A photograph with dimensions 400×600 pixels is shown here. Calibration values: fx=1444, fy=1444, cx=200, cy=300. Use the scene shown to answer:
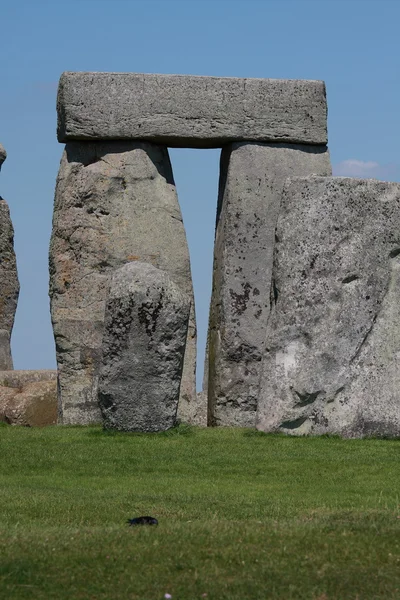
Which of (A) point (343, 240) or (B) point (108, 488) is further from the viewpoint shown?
(A) point (343, 240)

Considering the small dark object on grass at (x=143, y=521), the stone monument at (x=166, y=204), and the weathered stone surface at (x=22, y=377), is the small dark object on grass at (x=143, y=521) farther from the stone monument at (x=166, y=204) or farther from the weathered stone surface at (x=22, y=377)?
the weathered stone surface at (x=22, y=377)

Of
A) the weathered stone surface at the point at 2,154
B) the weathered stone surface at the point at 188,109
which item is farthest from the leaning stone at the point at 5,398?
the weathered stone surface at the point at 2,154

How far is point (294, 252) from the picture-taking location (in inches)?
691

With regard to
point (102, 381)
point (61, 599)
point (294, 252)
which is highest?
point (294, 252)

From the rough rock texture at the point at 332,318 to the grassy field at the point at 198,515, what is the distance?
500 millimetres

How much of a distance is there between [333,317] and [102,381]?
293cm

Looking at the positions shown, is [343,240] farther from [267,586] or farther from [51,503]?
[267,586]

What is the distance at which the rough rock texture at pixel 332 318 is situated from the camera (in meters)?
17.5

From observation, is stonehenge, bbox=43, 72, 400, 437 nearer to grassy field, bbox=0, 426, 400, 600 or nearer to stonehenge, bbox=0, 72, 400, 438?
stonehenge, bbox=0, 72, 400, 438

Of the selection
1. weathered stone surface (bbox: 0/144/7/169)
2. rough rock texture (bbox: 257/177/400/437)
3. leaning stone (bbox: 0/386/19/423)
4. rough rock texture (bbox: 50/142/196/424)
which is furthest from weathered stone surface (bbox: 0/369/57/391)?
rough rock texture (bbox: 257/177/400/437)

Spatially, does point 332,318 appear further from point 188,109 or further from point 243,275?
point 188,109

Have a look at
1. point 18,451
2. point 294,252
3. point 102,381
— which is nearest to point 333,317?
point 294,252

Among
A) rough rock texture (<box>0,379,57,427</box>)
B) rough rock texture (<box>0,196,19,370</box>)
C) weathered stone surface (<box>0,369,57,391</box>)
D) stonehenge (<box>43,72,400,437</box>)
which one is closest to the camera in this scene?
stonehenge (<box>43,72,400,437</box>)

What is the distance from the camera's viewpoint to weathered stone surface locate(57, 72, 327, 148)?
21234 mm
